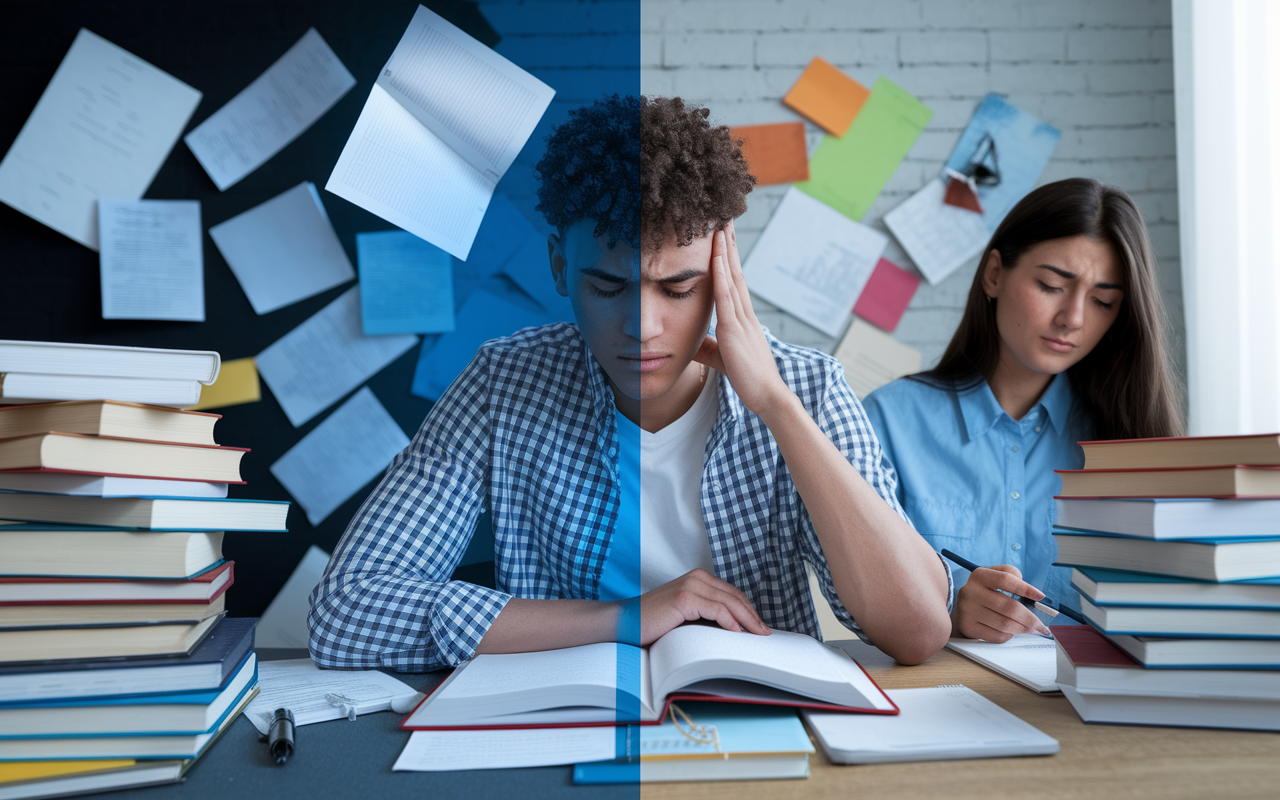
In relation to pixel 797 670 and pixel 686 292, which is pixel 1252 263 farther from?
pixel 797 670

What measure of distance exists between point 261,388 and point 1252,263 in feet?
6.47

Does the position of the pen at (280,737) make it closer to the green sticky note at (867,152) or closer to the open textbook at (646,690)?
the open textbook at (646,690)

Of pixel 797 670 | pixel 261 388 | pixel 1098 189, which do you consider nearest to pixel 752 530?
pixel 797 670

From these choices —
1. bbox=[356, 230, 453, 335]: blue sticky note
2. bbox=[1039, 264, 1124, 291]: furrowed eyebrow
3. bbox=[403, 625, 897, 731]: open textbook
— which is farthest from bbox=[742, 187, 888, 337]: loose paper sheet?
bbox=[403, 625, 897, 731]: open textbook

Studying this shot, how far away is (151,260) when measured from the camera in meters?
1.50

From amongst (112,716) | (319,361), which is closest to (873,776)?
(112,716)

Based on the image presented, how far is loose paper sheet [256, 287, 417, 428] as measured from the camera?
59.8 inches

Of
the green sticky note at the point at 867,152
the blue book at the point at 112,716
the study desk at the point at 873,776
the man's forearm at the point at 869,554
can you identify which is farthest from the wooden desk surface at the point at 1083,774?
the green sticky note at the point at 867,152

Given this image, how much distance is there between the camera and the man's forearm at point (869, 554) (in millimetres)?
747

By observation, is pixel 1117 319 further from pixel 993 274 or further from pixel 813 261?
pixel 813 261

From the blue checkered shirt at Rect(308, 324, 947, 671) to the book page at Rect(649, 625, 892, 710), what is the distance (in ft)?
0.74

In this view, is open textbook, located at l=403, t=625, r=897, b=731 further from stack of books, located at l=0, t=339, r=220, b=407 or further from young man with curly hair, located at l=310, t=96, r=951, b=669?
stack of books, located at l=0, t=339, r=220, b=407

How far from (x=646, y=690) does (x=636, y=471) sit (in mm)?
415

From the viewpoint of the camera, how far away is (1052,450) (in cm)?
132
